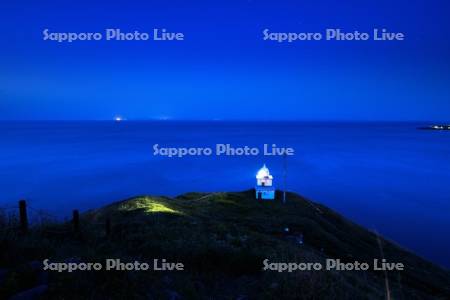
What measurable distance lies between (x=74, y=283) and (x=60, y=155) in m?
97.1

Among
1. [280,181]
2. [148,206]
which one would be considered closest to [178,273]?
[148,206]

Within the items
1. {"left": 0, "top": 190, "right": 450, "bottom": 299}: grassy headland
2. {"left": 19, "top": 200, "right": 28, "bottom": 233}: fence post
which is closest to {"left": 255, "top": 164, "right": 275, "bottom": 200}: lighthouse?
{"left": 0, "top": 190, "right": 450, "bottom": 299}: grassy headland

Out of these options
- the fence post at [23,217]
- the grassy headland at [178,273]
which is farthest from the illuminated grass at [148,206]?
the fence post at [23,217]

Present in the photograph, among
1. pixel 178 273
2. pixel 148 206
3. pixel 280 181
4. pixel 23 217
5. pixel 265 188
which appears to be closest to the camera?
pixel 178 273

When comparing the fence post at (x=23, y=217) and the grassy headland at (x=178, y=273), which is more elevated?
the fence post at (x=23, y=217)

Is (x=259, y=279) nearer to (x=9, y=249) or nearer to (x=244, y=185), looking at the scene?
(x=9, y=249)

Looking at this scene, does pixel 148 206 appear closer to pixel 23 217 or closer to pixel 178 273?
pixel 23 217

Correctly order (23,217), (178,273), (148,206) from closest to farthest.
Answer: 1. (178,273)
2. (23,217)
3. (148,206)

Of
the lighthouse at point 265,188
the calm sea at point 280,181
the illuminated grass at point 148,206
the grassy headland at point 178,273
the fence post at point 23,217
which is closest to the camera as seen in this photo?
the grassy headland at point 178,273

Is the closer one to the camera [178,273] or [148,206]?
[178,273]

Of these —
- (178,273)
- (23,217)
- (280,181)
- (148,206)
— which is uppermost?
(23,217)

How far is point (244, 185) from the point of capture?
2511 inches

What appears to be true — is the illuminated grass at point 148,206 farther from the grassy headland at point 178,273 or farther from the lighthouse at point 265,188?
the lighthouse at point 265,188

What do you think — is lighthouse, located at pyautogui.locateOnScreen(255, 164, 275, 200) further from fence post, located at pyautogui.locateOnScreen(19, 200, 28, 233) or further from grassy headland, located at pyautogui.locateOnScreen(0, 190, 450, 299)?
fence post, located at pyautogui.locateOnScreen(19, 200, 28, 233)
